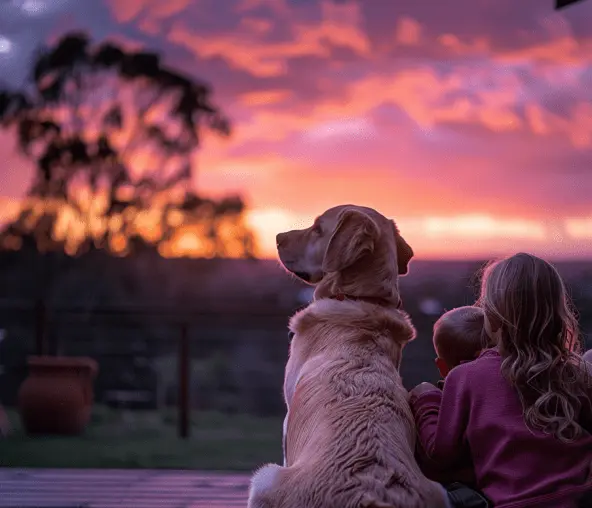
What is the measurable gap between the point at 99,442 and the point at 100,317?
55.8 inches

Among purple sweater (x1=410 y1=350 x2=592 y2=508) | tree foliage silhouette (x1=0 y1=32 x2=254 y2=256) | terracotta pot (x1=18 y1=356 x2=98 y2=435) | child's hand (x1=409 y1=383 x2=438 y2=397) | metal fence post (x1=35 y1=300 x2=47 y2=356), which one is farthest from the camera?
tree foliage silhouette (x1=0 y1=32 x2=254 y2=256)

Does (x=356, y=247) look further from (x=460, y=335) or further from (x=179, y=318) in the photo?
(x=179, y=318)

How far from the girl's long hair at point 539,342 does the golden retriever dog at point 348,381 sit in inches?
13.5

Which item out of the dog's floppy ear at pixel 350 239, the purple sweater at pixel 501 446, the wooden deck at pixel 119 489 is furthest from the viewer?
the wooden deck at pixel 119 489

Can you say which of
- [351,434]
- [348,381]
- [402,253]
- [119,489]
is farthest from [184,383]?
[351,434]

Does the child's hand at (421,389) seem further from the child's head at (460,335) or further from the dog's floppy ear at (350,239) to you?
the dog's floppy ear at (350,239)

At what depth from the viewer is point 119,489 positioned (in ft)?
16.8

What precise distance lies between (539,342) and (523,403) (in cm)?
18

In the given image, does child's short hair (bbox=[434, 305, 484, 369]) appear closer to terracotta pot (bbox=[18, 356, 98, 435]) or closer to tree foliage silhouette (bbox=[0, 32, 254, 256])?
terracotta pot (bbox=[18, 356, 98, 435])

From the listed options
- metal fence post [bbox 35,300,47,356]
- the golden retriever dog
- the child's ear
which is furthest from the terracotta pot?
the child's ear

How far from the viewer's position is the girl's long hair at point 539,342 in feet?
7.15

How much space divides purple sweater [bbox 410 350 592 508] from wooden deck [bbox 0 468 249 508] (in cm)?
266

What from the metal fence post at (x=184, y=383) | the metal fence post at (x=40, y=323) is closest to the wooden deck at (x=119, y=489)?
the metal fence post at (x=184, y=383)

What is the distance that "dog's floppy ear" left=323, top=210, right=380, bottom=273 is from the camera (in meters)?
2.87
